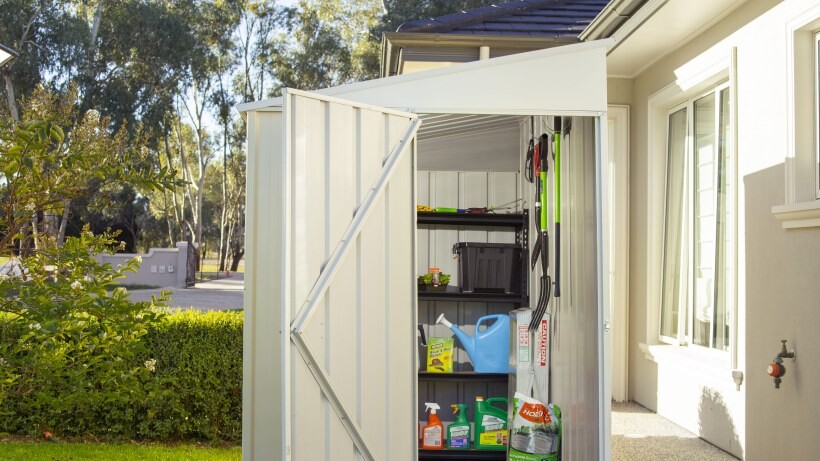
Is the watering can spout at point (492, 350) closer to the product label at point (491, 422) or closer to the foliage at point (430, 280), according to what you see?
the product label at point (491, 422)

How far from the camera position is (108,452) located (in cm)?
575

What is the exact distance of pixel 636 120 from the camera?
675cm

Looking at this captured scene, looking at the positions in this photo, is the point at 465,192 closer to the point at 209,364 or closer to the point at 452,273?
the point at 452,273

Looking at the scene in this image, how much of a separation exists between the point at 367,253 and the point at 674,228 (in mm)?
3438

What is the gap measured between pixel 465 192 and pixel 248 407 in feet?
9.51

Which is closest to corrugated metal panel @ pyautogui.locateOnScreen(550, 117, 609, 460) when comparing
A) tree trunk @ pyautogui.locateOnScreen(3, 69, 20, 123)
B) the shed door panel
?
the shed door panel

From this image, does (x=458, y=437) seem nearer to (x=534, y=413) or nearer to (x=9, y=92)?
(x=534, y=413)

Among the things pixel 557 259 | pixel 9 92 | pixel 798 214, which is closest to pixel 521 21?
pixel 557 259

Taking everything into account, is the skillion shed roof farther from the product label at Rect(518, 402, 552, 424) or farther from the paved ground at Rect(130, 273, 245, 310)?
the paved ground at Rect(130, 273, 245, 310)

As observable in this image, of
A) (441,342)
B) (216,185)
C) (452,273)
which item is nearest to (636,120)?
(452,273)

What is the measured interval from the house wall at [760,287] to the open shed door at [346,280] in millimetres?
1967

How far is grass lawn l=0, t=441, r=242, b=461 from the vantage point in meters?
5.59

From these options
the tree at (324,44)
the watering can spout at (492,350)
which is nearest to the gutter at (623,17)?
the watering can spout at (492,350)

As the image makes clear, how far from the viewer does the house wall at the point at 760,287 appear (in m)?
4.03
